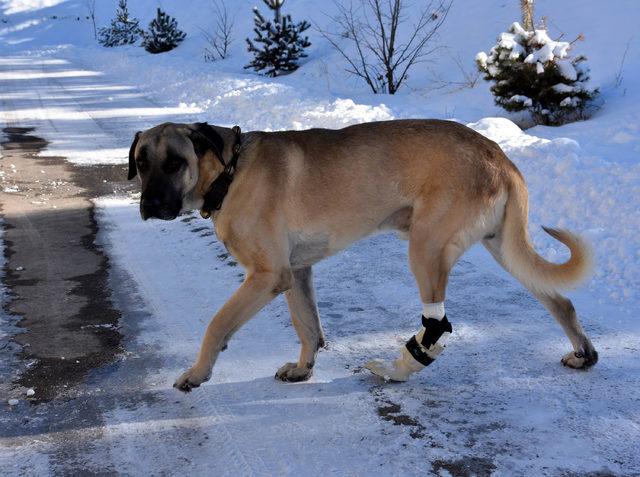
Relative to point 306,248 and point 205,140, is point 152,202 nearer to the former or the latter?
point 205,140

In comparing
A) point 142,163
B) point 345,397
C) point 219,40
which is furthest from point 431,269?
point 219,40

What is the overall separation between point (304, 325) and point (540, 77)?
25.4ft

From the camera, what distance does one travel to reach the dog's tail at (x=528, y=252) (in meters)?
3.76

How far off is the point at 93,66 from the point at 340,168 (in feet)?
79.4

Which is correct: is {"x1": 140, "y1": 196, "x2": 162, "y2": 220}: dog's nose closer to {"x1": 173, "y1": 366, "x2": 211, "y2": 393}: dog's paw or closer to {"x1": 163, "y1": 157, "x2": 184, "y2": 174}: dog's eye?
{"x1": 163, "y1": 157, "x2": 184, "y2": 174}: dog's eye

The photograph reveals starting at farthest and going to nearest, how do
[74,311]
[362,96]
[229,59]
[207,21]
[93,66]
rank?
[207,21], [93,66], [229,59], [362,96], [74,311]

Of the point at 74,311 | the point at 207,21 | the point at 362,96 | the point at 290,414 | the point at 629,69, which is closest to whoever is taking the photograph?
the point at 290,414

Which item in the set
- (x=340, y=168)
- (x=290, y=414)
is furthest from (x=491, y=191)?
(x=290, y=414)

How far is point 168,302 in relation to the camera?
511 centimetres

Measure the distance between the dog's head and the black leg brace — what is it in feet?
4.42

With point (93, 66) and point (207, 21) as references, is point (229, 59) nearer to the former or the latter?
point (93, 66)

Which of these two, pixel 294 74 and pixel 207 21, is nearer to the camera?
pixel 294 74

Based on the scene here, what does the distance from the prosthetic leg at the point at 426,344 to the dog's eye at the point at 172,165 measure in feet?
4.83

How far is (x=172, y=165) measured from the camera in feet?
12.2
